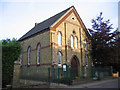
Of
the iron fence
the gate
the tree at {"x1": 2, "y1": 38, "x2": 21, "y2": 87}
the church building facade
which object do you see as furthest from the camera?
the church building facade

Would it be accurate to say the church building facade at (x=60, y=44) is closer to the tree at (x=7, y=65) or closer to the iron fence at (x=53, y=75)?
the iron fence at (x=53, y=75)

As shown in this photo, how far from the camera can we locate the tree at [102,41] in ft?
76.9

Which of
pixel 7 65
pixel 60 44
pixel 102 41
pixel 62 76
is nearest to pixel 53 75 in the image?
pixel 62 76

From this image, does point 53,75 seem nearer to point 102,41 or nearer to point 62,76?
point 62,76

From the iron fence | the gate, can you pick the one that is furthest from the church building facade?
the gate

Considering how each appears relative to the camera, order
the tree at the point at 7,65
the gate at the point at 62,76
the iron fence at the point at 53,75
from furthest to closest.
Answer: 1. the gate at the point at 62,76
2. the tree at the point at 7,65
3. the iron fence at the point at 53,75

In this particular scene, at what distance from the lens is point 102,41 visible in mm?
24062

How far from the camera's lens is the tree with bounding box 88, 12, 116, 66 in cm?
2344

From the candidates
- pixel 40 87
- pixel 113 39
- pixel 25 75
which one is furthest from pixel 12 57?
pixel 113 39

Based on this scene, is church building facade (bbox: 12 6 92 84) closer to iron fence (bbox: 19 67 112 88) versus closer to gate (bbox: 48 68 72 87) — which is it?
iron fence (bbox: 19 67 112 88)

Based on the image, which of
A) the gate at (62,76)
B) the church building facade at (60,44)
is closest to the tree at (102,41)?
the church building facade at (60,44)

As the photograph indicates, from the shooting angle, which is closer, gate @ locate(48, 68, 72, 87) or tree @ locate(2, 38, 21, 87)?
tree @ locate(2, 38, 21, 87)

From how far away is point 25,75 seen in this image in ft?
43.2

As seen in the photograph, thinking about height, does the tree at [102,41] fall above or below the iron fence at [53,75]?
above
